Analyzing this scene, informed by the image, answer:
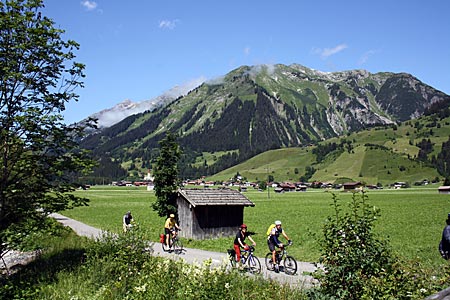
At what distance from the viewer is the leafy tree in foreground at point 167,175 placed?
30.5m

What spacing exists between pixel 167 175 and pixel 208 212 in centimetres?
418

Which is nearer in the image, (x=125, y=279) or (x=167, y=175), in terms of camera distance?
(x=125, y=279)

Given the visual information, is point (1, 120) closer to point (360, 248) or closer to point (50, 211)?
point (50, 211)

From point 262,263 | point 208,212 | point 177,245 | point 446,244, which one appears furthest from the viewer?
point 208,212

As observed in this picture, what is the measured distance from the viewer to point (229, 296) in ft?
33.9

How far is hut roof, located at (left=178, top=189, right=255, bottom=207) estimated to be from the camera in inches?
1155

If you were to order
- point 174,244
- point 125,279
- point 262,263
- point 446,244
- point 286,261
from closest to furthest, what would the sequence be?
point 446,244 → point 125,279 → point 286,261 → point 262,263 → point 174,244

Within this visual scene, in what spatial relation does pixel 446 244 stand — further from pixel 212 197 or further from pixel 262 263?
pixel 212 197

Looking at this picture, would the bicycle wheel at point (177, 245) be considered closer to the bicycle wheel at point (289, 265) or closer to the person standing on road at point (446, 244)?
the bicycle wheel at point (289, 265)

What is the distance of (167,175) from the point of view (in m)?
30.5

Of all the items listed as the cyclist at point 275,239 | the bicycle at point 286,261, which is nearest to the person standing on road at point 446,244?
the bicycle at point 286,261

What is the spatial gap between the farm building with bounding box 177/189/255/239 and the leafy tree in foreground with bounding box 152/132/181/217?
2.11ft

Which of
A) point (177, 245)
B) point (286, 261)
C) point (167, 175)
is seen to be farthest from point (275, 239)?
point (167, 175)

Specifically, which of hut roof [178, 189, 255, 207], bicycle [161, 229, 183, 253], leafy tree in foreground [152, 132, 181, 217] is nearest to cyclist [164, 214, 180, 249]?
bicycle [161, 229, 183, 253]
